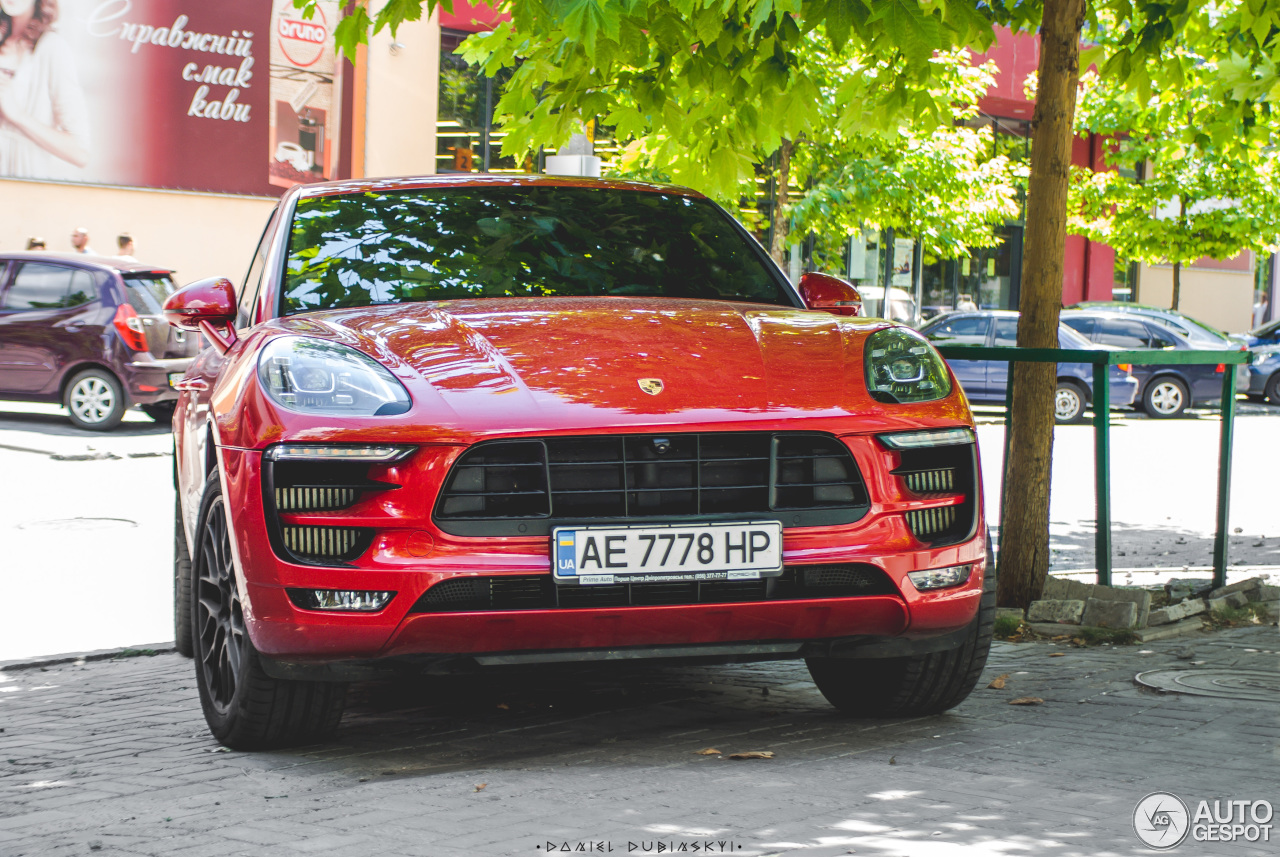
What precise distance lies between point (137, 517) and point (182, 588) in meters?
4.75

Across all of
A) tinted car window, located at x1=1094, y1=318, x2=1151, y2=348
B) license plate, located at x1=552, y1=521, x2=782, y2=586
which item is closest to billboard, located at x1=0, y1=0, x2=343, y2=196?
tinted car window, located at x1=1094, y1=318, x2=1151, y2=348

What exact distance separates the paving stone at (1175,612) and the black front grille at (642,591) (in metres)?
2.64

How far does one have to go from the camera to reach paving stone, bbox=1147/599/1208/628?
6172mm

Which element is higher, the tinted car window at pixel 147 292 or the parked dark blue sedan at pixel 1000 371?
the tinted car window at pixel 147 292

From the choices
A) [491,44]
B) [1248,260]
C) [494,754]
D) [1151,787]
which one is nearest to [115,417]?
[491,44]

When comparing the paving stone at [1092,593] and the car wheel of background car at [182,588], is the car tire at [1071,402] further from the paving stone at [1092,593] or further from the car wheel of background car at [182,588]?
the car wheel of background car at [182,588]

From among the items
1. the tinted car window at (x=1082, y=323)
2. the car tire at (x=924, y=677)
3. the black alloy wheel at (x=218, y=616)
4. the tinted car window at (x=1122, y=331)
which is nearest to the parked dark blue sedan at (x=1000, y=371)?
the tinted car window at (x=1122, y=331)

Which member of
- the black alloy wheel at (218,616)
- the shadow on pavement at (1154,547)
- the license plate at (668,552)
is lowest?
the shadow on pavement at (1154,547)

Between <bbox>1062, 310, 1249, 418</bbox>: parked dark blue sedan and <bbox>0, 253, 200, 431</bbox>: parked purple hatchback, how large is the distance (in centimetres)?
1281

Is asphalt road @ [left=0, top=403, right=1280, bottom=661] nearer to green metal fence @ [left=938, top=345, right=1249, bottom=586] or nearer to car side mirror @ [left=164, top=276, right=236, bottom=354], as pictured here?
green metal fence @ [left=938, top=345, right=1249, bottom=586]

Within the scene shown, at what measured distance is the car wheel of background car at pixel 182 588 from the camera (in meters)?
5.60

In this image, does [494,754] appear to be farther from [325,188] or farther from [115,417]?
[115,417]

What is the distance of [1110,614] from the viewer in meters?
6.05

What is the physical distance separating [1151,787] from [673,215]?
2622 mm
